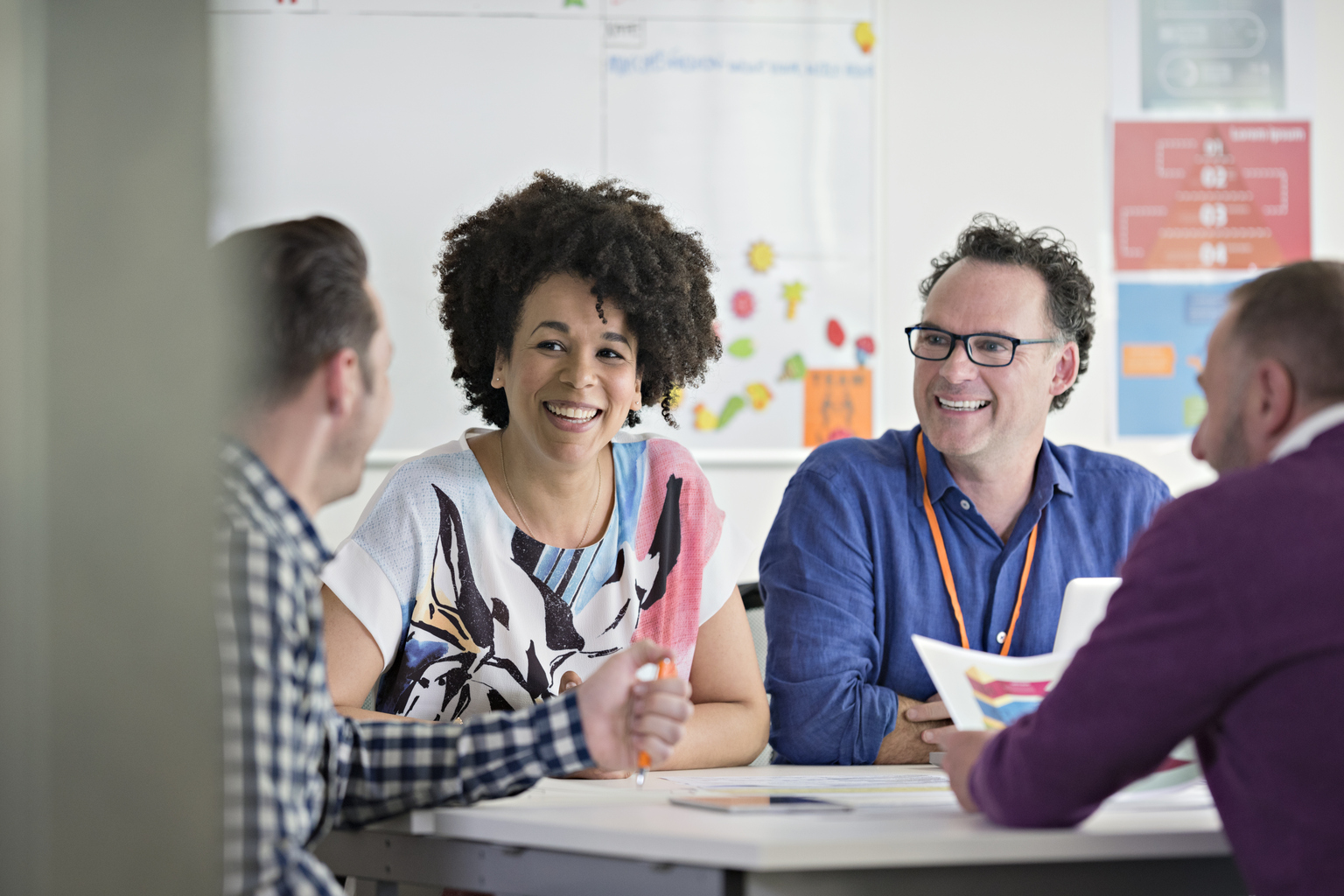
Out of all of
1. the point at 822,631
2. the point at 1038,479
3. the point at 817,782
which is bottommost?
the point at 817,782

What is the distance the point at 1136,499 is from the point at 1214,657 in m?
1.31

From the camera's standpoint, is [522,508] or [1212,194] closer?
[522,508]

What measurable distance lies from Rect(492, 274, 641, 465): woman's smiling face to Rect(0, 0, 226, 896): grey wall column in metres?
1.56

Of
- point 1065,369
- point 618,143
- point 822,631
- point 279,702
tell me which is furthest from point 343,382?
point 618,143

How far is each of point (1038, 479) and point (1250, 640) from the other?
127 centimetres

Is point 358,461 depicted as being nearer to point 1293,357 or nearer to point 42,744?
point 42,744

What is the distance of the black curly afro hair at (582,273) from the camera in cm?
211

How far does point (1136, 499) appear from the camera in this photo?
90.3 inches

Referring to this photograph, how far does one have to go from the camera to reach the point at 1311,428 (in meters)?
1.09

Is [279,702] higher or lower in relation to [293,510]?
lower

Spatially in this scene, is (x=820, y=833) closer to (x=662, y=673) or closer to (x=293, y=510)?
(x=662, y=673)

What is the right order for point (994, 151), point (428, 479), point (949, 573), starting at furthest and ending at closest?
point (994, 151) < point (949, 573) < point (428, 479)

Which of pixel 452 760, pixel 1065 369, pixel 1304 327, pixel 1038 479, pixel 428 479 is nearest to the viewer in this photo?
pixel 1304 327

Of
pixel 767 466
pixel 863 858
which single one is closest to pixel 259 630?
pixel 863 858
